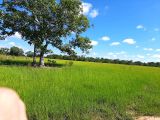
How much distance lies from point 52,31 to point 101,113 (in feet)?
99.9

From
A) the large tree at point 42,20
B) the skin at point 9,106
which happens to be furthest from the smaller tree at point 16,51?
the skin at point 9,106

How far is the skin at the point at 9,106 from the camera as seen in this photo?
0.93m

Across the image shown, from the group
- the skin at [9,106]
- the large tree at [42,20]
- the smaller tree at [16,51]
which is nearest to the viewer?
the skin at [9,106]

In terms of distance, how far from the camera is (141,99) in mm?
11945

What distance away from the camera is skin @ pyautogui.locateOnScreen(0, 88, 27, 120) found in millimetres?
930

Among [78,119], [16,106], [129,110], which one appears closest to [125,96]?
[129,110]

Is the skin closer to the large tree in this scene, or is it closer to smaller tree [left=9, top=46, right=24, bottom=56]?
the large tree

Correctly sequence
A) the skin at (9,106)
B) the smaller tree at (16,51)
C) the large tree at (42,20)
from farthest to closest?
1. the smaller tree at (16,51)
2. the large tree at (42,20)
3. the skin at (9,106)

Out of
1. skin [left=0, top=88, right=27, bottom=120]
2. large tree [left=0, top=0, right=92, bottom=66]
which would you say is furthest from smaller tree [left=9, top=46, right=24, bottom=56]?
skin [left=0, top=88, right=27, bottom=120]

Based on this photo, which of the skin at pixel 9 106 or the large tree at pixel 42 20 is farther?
the large tree at pixel 42 20

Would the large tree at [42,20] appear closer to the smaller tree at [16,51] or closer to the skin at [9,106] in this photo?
the skin at [9,106]

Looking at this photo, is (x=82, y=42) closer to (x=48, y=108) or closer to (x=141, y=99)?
(x=141, y=99)

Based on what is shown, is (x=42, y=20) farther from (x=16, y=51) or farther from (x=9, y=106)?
(x=16, y=51)

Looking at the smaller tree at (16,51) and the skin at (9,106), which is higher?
the smaller tree at (16,51)
